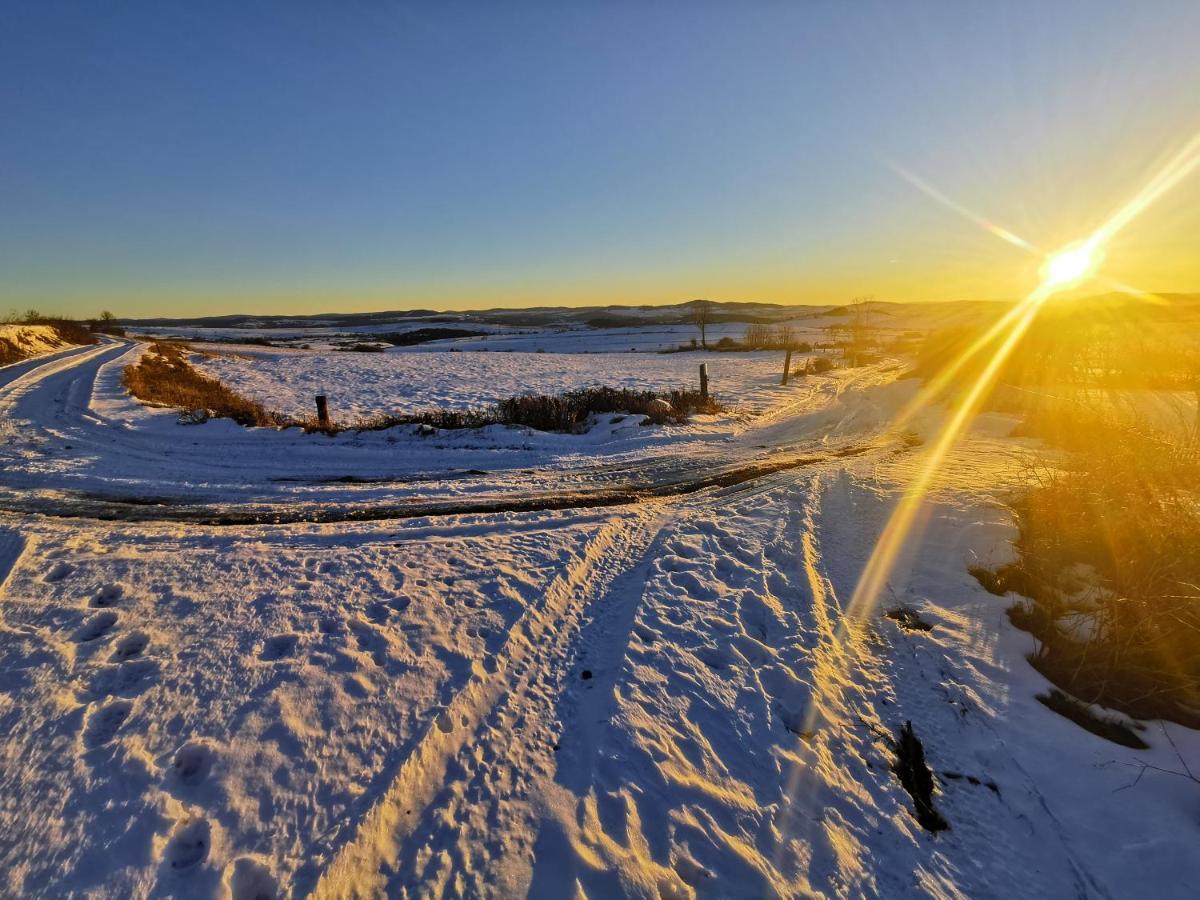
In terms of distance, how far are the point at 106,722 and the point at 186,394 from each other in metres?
16.0

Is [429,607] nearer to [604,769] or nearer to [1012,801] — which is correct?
[604,769]

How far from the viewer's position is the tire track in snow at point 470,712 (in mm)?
2811

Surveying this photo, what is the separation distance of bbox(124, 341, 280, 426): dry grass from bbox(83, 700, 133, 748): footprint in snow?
9285 mm

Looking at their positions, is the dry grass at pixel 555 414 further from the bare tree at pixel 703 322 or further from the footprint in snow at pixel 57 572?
the bare tree at pixel 703 322

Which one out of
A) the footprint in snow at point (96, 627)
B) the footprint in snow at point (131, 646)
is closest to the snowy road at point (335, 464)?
the footprint in snow at point (96, 627)

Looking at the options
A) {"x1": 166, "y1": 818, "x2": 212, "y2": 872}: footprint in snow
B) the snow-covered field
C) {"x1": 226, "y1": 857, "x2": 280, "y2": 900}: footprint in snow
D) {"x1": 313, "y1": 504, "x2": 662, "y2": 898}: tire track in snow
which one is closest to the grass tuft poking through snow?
{"x1": 313, "y1": 504, "x2": 662, "y2": 898}: tire track in snow

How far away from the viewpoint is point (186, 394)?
53.0 ft

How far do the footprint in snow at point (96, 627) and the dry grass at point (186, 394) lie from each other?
7995 millimetres

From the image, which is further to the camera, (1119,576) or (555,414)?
Result: (555,414)

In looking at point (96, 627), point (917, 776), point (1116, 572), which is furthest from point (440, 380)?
point (917, 776)

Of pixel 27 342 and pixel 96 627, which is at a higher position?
pixel 27 342

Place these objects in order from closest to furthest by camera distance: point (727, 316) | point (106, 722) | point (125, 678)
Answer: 1. point (106, 722)
2. point (125, 678)
3. point (727, 316)

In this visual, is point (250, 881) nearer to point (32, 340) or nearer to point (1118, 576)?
point (1118, 576)

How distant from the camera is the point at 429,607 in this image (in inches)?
194
